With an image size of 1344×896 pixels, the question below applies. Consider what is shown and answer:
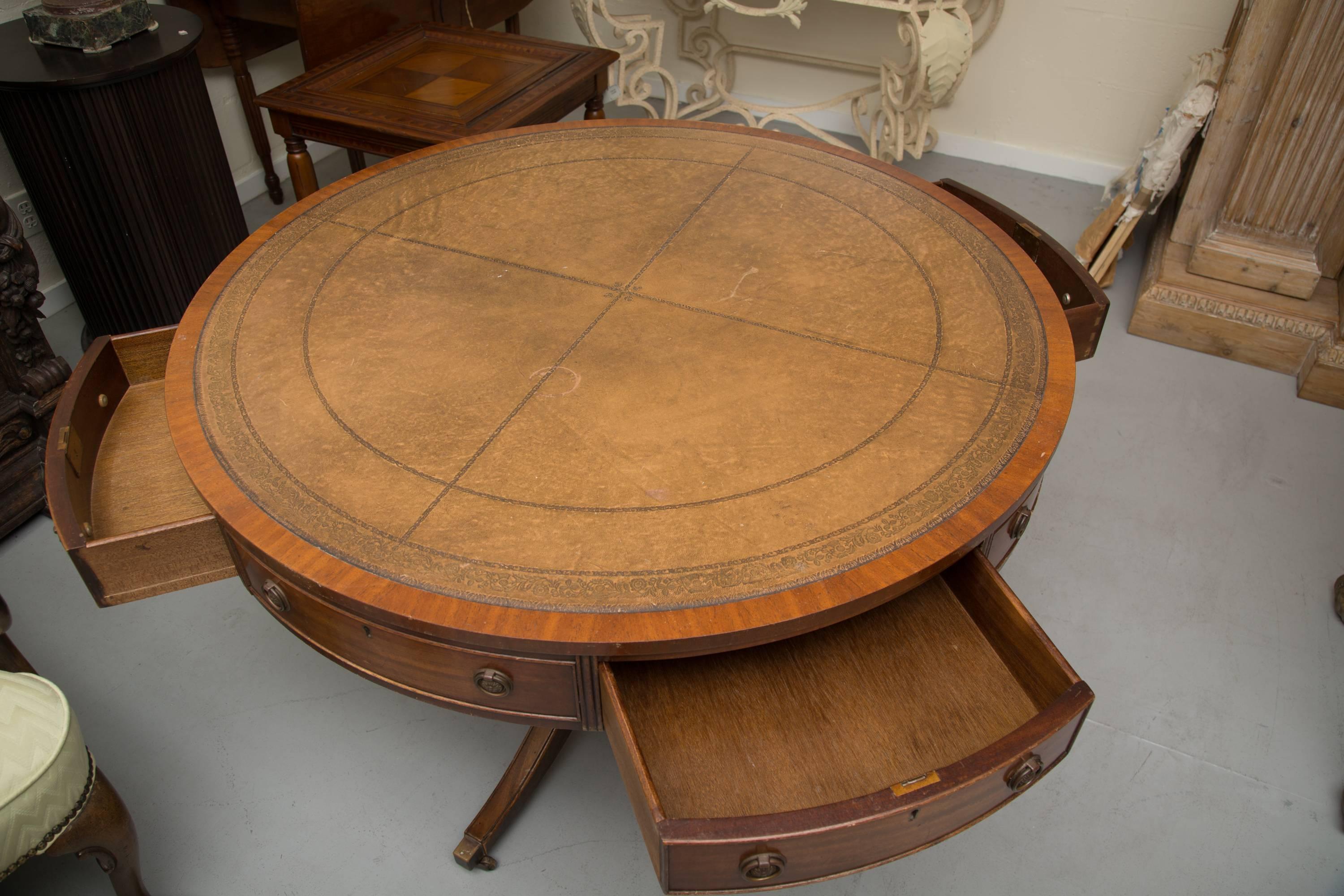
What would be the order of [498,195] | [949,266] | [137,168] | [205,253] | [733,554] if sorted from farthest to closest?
[205,253]
[137,168]
[498,195]
[949,266]
[733,554]

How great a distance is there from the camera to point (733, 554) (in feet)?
4.02

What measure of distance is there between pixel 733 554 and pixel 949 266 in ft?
2.93

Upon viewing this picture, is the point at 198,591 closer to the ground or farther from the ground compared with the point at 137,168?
closer to the ground

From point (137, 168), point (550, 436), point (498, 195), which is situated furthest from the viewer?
point (137, 168)

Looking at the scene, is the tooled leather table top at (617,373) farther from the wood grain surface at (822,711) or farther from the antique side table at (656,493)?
the wood grain surface at (822,711)

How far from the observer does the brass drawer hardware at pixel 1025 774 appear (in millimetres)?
1113

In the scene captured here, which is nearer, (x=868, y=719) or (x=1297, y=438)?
(x=868, y=719)

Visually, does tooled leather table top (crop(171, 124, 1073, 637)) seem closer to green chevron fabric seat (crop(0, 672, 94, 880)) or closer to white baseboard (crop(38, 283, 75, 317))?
green chevron fabric seat (crop(0, 672, 94, 880))

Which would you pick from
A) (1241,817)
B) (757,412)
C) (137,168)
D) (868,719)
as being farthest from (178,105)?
(1241,817)

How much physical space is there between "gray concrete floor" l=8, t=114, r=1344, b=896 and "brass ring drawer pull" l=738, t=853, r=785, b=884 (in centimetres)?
73

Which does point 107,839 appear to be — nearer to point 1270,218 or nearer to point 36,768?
point 36,768

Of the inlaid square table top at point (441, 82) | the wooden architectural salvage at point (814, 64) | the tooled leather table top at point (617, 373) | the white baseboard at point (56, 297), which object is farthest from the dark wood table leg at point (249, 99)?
the tooled leather table top at point (617, 373)

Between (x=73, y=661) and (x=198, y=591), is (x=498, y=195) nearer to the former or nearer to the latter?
(x=198, y=591)

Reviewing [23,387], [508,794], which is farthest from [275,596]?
[23,387]
